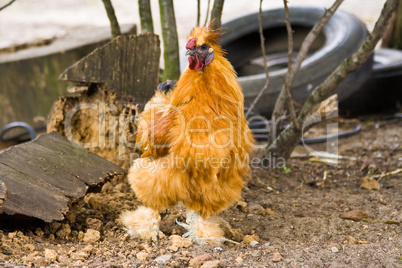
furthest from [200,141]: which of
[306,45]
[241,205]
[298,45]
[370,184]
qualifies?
[298,45]

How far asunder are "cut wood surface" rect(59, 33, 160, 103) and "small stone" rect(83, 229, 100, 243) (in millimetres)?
1494

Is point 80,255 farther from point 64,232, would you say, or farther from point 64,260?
point 64,232

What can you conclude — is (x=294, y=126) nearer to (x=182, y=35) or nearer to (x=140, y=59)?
(x=140, y=59)

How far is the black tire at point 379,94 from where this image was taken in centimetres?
717

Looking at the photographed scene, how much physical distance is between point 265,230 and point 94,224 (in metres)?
1.34

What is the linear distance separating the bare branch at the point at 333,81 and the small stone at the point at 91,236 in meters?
2.19

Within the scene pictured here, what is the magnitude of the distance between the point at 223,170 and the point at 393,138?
3706mm

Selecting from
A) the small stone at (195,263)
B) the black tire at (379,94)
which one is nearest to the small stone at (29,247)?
the small stone at (195,263)

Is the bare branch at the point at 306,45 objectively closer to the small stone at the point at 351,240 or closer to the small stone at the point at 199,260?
the small stone at the point at 351,240

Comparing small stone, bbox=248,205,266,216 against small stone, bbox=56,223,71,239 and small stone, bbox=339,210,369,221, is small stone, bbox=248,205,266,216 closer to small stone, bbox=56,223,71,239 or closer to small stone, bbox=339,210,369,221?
small stone, bbox=339,210,369,221

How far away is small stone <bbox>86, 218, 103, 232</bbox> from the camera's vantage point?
3.31 meters

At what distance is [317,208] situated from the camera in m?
3.86

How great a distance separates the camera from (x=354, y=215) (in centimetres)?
357

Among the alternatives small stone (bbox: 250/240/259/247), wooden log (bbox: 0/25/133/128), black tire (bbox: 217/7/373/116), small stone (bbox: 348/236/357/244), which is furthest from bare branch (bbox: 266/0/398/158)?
wooden log (bbox: 0/25/133/128)
